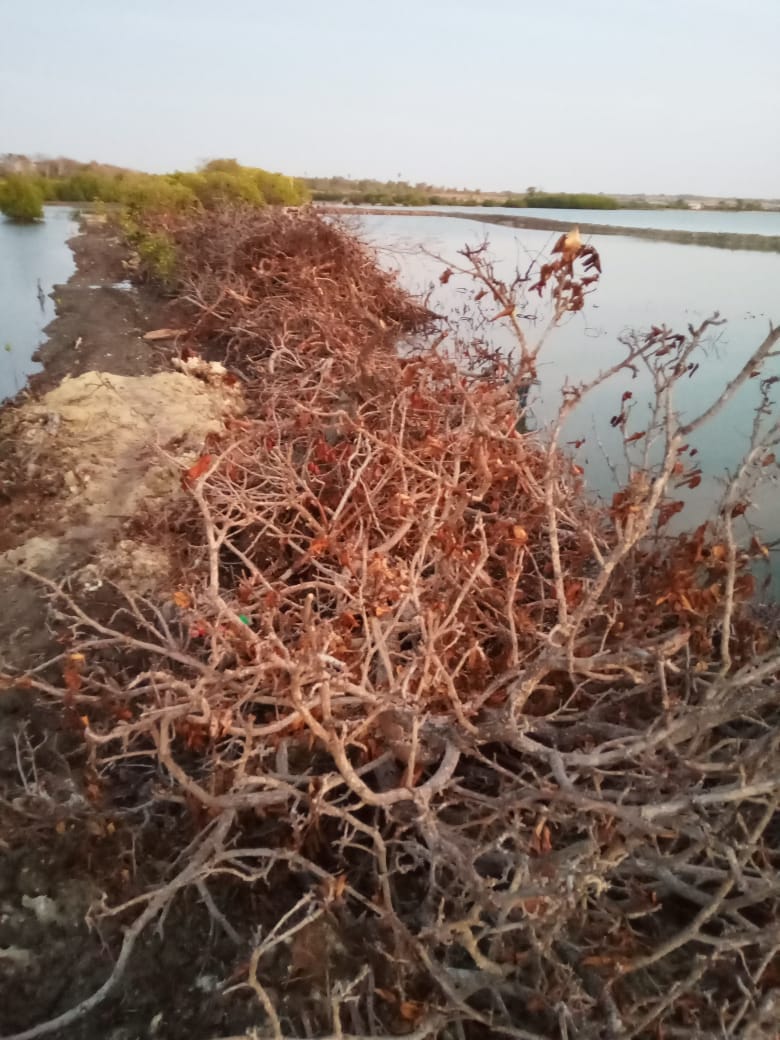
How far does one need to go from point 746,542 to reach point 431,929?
2.48 meters

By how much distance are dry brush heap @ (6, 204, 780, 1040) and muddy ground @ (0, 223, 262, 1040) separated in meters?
0.10

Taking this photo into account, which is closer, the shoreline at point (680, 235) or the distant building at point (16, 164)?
the shoreline at point (680, 235)

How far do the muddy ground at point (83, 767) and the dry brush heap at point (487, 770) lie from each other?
0.10m

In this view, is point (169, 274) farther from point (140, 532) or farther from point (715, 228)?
point (715, 228)

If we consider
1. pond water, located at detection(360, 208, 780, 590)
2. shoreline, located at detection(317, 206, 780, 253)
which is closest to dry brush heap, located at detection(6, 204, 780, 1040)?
pond water, located at detection(360, 208, 780, 590)

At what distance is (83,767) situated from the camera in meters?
2.38

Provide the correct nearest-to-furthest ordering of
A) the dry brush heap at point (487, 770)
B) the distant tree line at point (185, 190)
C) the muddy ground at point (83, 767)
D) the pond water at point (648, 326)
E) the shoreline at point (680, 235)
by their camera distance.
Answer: the dry brush heap at point (487, 770) → the muddy ground at point (83, 767) → the pond water at point (648, 326) → the shoreline at point (680, 235) → the distant tree line at point (185, 190)

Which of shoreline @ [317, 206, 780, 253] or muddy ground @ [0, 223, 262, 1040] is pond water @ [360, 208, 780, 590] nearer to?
shoreline @ [317, 206, 780, 253]

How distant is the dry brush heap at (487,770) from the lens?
160 cm

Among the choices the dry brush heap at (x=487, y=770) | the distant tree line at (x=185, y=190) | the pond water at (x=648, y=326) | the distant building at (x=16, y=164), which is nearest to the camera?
the dry brush heap at (x=487, y=770)

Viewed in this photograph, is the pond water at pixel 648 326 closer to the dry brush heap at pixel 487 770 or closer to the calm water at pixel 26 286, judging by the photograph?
the dry brush heap at pixel 487 770

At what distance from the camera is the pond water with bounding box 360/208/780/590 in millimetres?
4191

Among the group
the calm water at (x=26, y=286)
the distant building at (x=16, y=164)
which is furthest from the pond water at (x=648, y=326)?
the distant building at (x=16, y=164)

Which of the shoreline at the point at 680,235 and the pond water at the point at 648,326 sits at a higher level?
the shoreline at the point at 680,235
